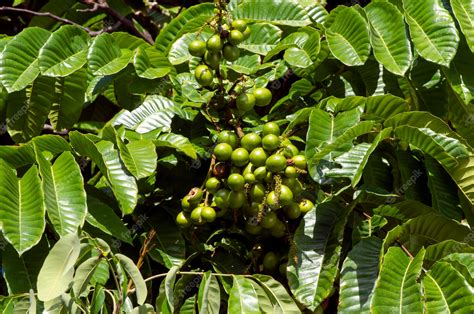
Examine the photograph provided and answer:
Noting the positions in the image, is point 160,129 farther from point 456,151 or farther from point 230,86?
point 456,151

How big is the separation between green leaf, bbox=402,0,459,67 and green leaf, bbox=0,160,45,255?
909 mm

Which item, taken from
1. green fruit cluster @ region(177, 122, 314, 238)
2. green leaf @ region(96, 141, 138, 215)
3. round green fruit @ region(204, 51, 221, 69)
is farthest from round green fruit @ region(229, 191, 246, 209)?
round green fruit @ region(204, 51, 221, 69)

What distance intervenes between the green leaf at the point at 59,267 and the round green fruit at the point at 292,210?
494 millimetres

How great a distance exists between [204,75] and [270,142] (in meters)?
0.24

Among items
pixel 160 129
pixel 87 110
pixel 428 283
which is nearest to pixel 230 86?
pixel 160 129

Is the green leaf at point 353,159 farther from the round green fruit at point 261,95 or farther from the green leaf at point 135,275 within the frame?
the green leaf at point 135,275

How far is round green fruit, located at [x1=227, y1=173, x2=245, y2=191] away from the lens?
5.44ft

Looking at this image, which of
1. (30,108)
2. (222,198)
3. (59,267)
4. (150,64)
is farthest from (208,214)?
(30,108)

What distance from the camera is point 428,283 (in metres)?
1.52

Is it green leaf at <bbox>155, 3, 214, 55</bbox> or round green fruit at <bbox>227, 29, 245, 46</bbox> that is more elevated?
round green fruit at <bbox>227, 29, 245, 46</bbox>

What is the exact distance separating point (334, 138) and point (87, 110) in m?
1.15

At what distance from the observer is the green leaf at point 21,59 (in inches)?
73.2

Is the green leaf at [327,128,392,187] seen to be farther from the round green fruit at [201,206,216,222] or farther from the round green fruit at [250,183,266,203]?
the round green fruit at [201,206,216,222]

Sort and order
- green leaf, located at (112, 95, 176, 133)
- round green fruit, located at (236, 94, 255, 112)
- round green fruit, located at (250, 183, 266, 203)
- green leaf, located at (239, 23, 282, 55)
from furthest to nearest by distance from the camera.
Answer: green leaf, located at (239, 23, 282, 55) < green leaf, located at (112, 95, 176, 133) < round green fruit, located at (236, 94, 255, 112) < round green fruit, located at (250, 183, 266, 203)
